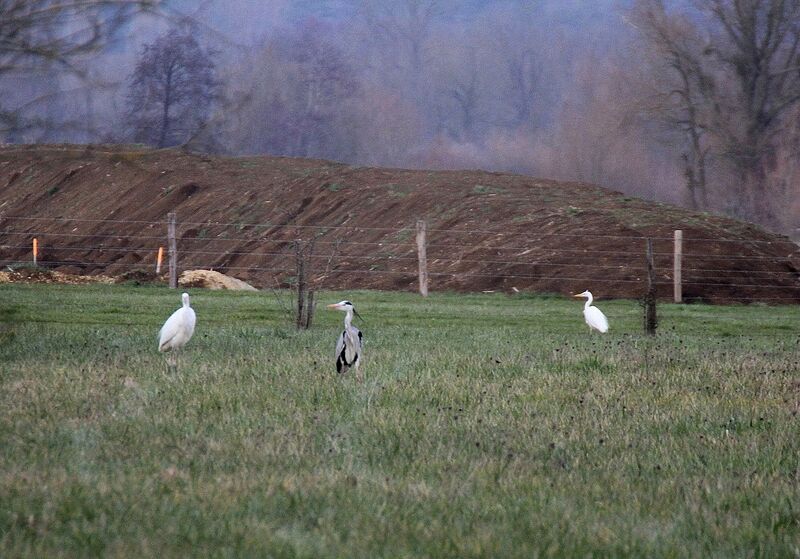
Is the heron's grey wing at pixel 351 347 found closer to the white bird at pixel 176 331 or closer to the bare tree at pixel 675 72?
the white bird at pixel 176 331

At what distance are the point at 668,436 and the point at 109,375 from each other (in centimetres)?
517

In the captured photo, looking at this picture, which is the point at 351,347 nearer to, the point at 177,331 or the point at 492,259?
the point at 177,331

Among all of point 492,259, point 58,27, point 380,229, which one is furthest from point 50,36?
point 492,259

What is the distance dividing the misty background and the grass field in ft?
6.52

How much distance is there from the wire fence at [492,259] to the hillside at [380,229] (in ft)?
0.18

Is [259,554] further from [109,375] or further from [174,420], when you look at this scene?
[109,375]

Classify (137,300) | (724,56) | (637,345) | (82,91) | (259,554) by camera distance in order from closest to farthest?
(259,554)
(82,91)
(637,345)
(137,300)
(724,56)

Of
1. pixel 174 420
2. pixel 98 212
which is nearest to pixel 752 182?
pixel 98 212

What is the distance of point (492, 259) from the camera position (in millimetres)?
33844

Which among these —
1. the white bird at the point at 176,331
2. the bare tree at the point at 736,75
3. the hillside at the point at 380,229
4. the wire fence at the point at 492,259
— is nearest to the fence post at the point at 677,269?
the wire fence at the point at 492,259

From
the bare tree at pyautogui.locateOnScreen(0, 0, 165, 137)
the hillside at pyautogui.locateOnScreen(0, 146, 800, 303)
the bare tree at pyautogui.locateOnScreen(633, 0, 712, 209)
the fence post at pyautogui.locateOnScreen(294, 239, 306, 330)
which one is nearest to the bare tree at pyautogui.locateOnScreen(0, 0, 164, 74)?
the bare tree at pyautogui.locateOnScreen(0, 0, 165, 137)

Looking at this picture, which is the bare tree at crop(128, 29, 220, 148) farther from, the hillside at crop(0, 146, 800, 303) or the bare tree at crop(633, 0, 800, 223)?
the bare tree at crop(633, 0, 800, 223)

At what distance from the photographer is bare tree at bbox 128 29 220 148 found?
24.0 ft

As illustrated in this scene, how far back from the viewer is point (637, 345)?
51.6ft
